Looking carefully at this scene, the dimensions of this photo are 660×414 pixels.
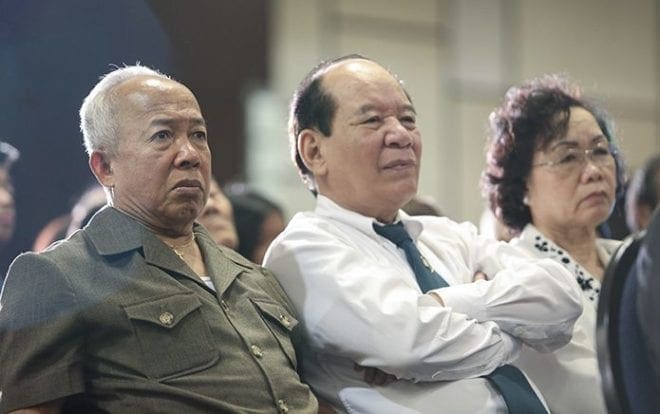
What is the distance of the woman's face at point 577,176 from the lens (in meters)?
2.63

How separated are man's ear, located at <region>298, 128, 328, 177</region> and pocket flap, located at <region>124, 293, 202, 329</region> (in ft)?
1.68

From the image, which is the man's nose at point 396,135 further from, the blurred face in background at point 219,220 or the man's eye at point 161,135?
the blurred face in background at point 219,220

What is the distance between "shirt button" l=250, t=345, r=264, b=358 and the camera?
6.56 ft

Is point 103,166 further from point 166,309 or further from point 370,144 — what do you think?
point 370,144

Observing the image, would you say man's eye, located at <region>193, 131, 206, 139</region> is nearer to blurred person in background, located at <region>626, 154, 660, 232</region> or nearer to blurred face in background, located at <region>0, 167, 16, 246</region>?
blurred face in background, located at <region>0, 167, 16, 246</region>

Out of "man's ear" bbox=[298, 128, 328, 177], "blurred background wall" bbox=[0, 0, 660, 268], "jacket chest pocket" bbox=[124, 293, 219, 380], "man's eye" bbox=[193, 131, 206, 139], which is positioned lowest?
"blurred background wall" bbox=[0, 0, 660, 268]

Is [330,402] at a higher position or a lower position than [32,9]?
lower

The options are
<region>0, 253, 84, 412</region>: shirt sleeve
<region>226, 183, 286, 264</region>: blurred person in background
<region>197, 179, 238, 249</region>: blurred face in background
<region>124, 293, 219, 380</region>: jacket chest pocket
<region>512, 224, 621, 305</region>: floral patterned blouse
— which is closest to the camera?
<region>0, 253, 84, 412</region>: shirt sleeve

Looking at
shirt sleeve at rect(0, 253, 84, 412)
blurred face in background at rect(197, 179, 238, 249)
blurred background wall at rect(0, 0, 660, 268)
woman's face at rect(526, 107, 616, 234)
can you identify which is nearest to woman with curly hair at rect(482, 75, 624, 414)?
woman's face at rect(526, 107, 616, 234)

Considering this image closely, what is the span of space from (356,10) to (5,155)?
14.9 feet

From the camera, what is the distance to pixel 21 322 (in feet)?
5.92

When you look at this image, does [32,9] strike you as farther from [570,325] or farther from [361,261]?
[570,325]

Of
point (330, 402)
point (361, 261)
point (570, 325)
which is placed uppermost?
point (361, 261)

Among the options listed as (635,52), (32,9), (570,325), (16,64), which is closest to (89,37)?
(32,9)
